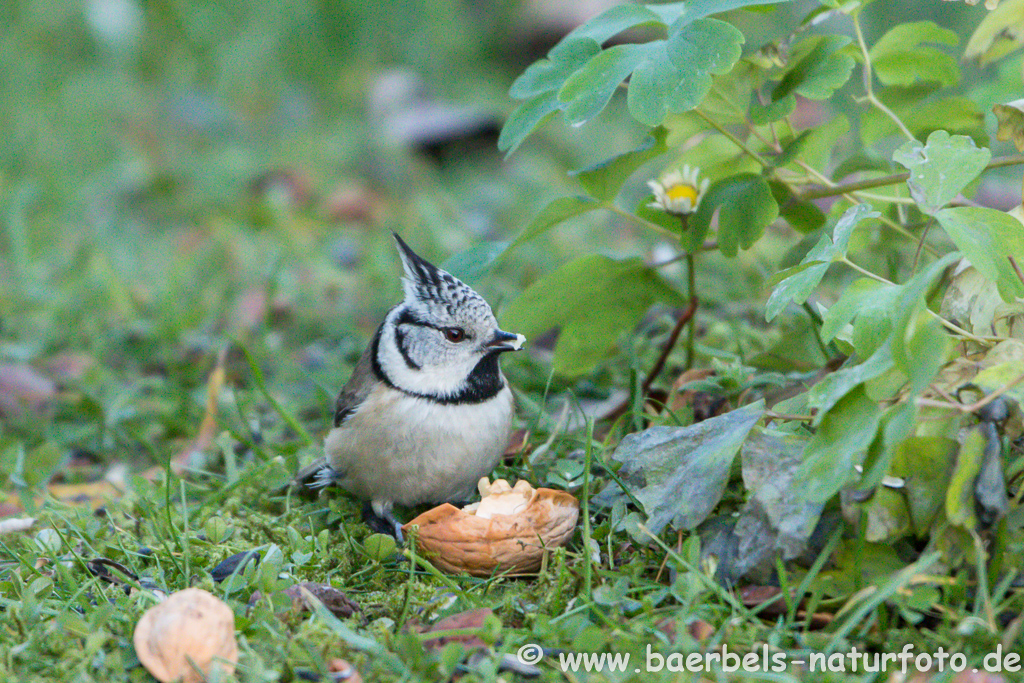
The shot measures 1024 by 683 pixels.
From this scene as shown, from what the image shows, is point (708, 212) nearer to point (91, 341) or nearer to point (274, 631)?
point (274, 631)

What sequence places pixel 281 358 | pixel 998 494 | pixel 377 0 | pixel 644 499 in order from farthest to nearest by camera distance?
pixel 377 0 < pixel 281 358 < pixel 644 499 < pixel 998 494

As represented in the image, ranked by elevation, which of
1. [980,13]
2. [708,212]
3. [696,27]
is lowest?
[980,13]

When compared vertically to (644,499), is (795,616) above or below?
below

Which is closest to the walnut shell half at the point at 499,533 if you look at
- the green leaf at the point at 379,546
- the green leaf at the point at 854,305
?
the green leaf at the point at 379,546

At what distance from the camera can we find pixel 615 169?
9.62ft

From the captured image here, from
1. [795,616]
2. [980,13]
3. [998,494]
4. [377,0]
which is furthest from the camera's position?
[377,0]

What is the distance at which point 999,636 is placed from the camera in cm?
208

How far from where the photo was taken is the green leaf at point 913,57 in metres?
2.99

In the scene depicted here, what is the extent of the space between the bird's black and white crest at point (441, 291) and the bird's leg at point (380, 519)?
619mm

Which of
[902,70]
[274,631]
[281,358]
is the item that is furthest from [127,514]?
[902,70]

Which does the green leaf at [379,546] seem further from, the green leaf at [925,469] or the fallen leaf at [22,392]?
the fallen leaf at [22,392]

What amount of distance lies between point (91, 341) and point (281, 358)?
1.01 meters

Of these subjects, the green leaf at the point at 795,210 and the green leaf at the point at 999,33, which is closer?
the green leaf at the point at 999,33

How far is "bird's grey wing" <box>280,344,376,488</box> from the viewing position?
3094 millimetres
